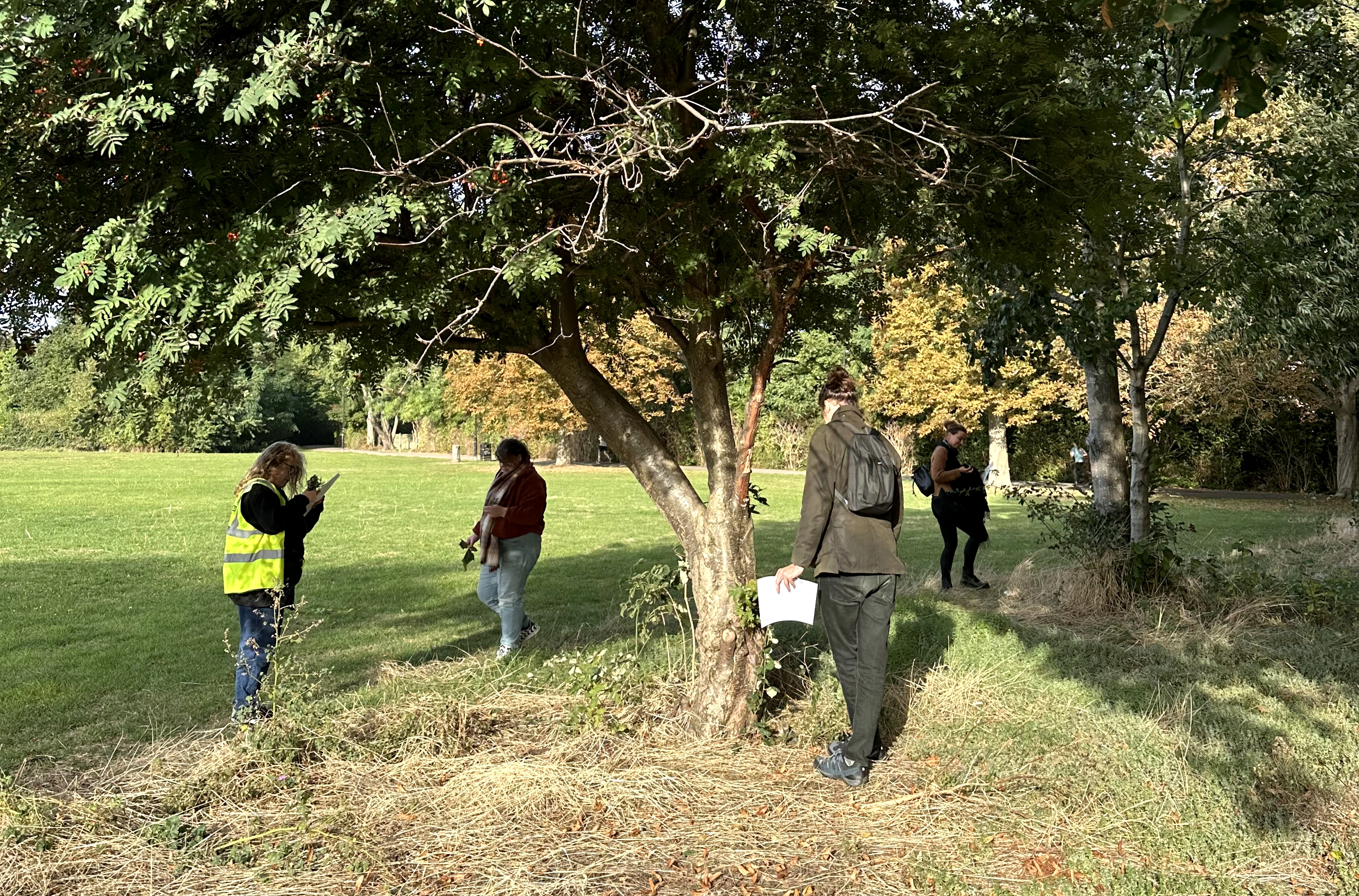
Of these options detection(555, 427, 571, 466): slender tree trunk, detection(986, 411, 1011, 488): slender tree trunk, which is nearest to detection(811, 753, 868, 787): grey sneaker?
detection(986, 411, 1011, 488): slender tree trunk

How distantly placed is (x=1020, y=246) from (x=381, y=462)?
41656 mm

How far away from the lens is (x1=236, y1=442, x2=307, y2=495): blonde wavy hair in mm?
5773

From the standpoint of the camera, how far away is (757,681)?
17.5 ft

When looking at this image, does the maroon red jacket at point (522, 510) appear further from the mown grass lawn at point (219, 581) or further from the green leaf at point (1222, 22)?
the green leaf at point (1222, 22)

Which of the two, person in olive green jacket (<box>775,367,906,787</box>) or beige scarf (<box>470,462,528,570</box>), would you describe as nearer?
person in olive green jacket (<box>775,367,906,787</box>)

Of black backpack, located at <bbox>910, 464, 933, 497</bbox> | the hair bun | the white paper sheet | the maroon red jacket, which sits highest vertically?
the hair bun

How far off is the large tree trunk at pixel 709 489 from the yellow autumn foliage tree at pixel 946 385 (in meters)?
24.2

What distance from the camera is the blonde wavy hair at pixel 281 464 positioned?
5.77m

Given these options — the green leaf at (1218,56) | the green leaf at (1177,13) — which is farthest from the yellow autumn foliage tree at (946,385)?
the green leaf at (1177,13)

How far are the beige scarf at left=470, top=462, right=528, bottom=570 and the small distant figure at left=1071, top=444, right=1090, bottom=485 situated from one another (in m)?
6.16

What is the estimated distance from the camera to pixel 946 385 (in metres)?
30.9

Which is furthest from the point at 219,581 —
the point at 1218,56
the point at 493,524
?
the point at 1218,56

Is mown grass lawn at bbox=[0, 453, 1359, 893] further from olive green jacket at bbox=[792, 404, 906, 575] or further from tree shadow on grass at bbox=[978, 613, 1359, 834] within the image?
olive green jacket at bbox=[792, 404, 906, 575]

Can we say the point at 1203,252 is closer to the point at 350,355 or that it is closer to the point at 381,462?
the point at 350,355
